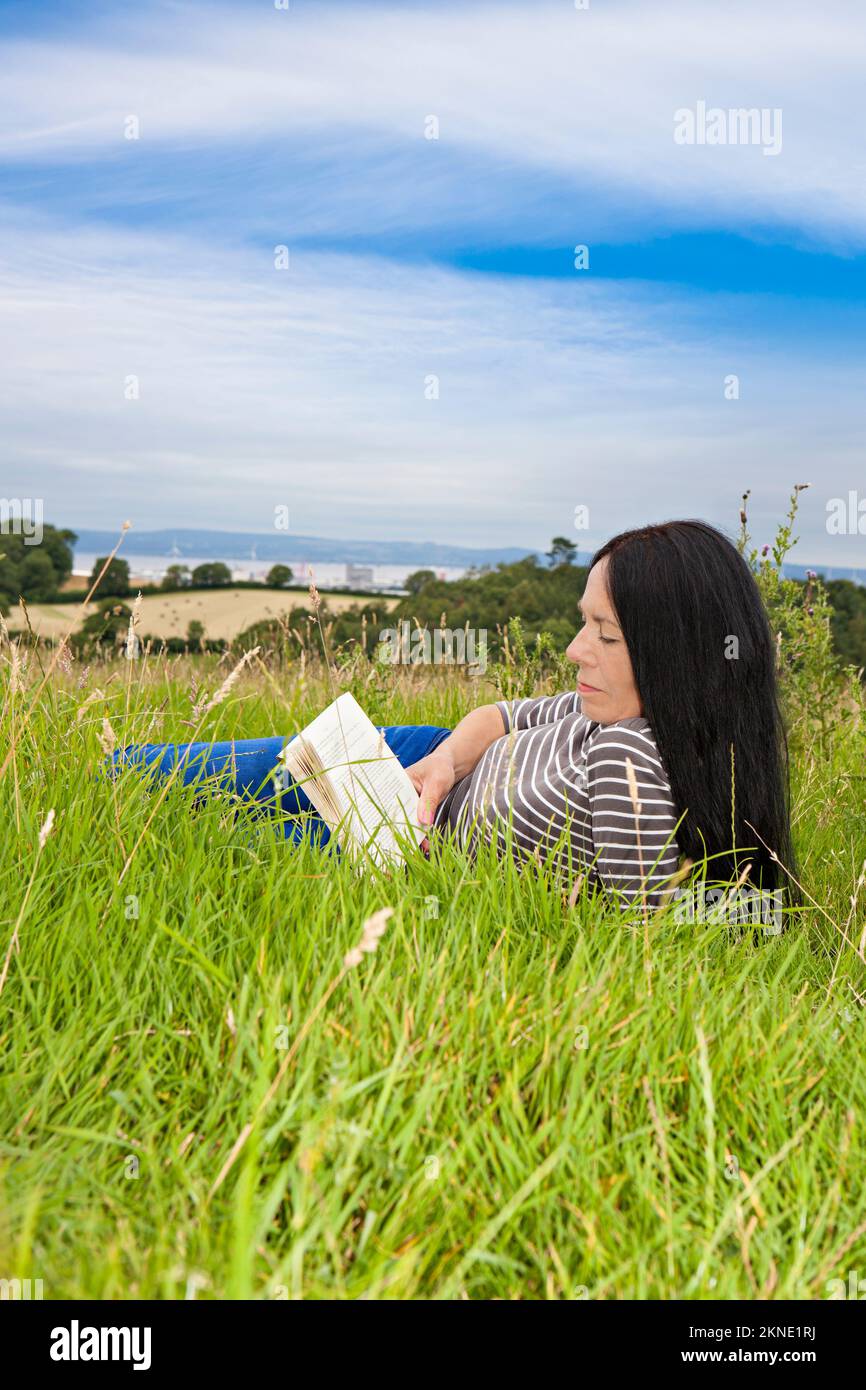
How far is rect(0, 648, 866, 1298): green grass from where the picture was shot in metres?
1.57

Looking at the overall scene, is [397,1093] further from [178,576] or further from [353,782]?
[178,576]

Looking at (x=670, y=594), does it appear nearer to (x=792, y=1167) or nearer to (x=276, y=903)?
(x=276, y=903)

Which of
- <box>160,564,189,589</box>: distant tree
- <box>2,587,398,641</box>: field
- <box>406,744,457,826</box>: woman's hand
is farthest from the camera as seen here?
<box>160,564,189,589</box>: distant tree

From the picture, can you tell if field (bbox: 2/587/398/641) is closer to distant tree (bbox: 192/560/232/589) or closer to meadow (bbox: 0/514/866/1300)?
distant tree (bbox: 192/560/232/589)

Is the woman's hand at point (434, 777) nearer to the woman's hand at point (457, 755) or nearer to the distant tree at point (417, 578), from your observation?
the woman's hand at point (457, 755)

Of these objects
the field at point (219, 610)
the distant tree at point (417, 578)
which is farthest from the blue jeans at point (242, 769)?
the distant tree at point (417, 578)

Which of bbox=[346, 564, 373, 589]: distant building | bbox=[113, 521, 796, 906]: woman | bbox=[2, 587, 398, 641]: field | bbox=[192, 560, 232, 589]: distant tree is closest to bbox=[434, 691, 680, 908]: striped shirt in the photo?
bbox=[113, 521, 796, 906]: woman

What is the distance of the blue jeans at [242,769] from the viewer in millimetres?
3076

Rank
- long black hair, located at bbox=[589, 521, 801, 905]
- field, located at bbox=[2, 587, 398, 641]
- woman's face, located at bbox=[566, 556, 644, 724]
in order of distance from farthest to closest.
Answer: field, located at bbox=[2, 587, 398, 641] → woman's face, located at bbox=[566, 556, 644, 724] → long black hair, located at bbox=[589, 521, 801, 905]

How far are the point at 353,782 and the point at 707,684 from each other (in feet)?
3.62

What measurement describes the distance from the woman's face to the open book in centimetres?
66

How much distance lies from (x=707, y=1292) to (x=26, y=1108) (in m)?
1.15

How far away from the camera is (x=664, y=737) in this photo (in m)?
3.16
